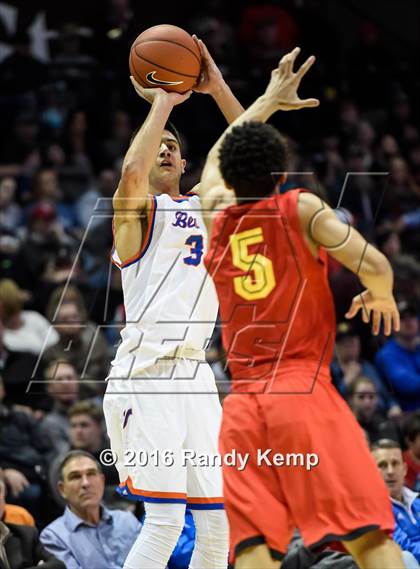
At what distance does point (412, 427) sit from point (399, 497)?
1.16 m

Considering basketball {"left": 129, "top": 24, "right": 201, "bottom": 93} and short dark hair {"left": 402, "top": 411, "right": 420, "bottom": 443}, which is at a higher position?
basketball {"left": 129, "top": 24, "right": 201, "bottom": 93}

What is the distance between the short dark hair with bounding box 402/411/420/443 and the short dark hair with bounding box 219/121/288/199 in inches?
168

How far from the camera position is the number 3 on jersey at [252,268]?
4.77 metres

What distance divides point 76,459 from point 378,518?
11.4 ft

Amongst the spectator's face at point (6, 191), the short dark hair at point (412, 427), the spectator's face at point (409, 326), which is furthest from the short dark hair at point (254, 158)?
the spectator's face at point (6, 191)

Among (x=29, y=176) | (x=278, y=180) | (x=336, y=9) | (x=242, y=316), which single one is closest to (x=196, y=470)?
(x=242, y=316)

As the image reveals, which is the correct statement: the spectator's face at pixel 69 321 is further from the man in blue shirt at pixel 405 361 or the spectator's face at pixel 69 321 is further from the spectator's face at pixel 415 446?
the spectator's face at pixel 415 446

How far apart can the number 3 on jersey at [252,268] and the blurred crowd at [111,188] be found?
3125mm

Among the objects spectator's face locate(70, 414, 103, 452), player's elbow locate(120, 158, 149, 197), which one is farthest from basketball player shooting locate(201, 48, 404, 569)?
spectator's face locate(70, 414, 103, 452)

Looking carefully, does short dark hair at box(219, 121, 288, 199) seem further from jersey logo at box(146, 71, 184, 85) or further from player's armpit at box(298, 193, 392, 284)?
jersey logo at box(146, 71, 184, 85)

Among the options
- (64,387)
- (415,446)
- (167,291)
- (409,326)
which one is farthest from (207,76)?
(409,326)

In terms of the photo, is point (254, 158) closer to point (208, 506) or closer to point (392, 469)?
point (208, 506)

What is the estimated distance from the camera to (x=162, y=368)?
5.82m

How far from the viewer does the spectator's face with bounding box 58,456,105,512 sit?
7.51 meters
